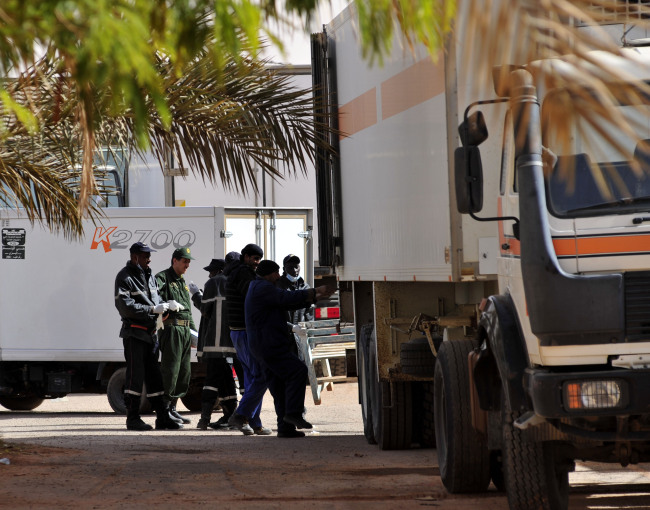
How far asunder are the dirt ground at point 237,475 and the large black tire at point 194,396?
2269 millimetres

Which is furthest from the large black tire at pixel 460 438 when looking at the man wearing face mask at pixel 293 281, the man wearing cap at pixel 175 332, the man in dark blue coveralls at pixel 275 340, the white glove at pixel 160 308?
the man wearing face mask at pixel 293 281

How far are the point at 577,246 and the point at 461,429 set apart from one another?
2052 millimetres

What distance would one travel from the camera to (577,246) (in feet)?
19.2

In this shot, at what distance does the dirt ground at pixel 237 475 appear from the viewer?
7590mm

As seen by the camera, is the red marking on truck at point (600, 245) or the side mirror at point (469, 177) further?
the side mirror at point (469, 177)

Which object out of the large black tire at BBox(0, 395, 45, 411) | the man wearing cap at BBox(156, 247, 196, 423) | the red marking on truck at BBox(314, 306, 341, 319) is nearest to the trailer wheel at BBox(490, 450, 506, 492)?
the man wearing cap at BBox(156, 247, 196, 423)

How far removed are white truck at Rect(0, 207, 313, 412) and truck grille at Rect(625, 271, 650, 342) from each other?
9.95m

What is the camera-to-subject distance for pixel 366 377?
11.3 meters

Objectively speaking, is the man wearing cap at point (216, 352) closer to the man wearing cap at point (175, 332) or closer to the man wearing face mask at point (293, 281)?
the man wearing cap at point (175, 332)

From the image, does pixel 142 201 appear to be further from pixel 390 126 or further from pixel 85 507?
pixel 85 507

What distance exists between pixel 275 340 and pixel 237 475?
3211 millimetres

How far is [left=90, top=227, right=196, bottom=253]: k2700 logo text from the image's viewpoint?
1539cm

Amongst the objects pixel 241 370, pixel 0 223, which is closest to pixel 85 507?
pixel 241 370

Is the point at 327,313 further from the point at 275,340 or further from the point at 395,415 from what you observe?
the point at 395,415
